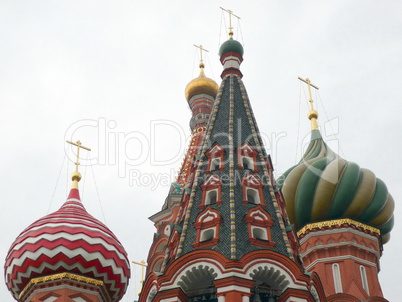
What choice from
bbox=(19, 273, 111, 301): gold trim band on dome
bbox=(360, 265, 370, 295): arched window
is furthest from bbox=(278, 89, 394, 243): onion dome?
bbox=(19, 273, 111, 301): gold trim band on dome

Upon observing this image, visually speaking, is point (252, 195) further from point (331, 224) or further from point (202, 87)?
point (202, 87)

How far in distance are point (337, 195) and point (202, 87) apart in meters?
7.20

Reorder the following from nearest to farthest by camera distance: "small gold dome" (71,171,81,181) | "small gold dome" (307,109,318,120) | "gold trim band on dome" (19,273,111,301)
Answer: "gold trim band on dome" (19,273,111,301) → "small gold dome" (71,171,81,181) → "small gold dome" (307,109,318,120)

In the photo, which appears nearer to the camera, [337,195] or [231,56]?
[231,56]

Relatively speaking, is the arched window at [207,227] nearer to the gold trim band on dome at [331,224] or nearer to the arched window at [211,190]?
the arched window at [211,190]

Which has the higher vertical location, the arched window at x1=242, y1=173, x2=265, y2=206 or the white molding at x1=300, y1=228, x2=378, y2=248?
the white molding at x1=300, y1=228, x2=378, y2=248

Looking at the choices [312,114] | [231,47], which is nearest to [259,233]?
[231,47]

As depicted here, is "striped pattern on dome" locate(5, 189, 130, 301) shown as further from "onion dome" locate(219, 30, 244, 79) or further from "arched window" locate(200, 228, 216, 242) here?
"onion dome" locate(219, 30, 244, 79)

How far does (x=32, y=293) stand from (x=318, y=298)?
6669 millimetres

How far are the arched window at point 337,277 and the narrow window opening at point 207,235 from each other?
16.6 feet

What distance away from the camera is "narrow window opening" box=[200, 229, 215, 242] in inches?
565

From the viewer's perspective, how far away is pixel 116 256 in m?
17.8

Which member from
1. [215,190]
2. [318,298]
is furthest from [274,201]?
[318,298]

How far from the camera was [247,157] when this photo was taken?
15.9 m
